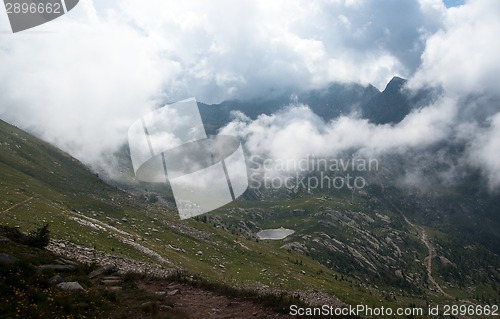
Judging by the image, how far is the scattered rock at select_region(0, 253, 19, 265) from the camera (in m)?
24.2

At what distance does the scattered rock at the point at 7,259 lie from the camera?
2422 centimetres

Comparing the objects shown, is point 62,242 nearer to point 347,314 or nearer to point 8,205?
point 8,205

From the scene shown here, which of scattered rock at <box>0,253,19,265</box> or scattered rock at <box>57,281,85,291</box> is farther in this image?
scattered rock at <box>0,253,19,265</box>

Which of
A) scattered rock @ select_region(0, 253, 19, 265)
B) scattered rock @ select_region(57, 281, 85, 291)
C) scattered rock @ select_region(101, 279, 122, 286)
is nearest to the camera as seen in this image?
scattered rock @ select_region(57, 281, 85, 291)

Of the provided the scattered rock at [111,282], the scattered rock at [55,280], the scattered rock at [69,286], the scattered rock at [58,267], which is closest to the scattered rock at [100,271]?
the scattered rock at [58,267]

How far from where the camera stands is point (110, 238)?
70.9 meters

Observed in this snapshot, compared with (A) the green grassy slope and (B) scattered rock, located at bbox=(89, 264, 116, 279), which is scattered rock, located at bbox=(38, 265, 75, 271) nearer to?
(B) scattered rock, located at bbox=(89, 264, 116, 279)

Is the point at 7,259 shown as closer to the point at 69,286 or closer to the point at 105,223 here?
the point at 69,286

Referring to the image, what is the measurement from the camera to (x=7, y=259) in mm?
24766

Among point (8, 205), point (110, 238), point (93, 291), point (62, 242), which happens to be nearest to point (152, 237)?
point (110, 238)

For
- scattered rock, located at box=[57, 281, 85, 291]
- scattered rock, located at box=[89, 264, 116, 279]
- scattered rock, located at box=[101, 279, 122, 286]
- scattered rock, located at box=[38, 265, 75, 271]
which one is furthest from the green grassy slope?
scattered rock, located at box=[57, 281, 85, 291]

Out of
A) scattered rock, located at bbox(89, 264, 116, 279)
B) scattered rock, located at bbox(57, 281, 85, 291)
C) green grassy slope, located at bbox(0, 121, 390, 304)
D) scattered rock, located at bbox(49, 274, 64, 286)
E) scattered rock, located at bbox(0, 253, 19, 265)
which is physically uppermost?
green grassy slope, located at bbox(0, 121, 390, 304)

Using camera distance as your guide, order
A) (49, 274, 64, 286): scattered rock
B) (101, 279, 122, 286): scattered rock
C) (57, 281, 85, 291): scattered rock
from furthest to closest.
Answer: (101, 279, 122, 286): scattered rock < (49, 274, 64, 286): scattered rock < (57, 281, 85, 291): scattered rock

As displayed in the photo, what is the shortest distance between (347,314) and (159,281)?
17399mm
